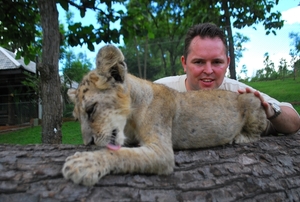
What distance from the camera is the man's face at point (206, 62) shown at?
18.3 ft

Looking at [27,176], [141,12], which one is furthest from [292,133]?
[141,12]

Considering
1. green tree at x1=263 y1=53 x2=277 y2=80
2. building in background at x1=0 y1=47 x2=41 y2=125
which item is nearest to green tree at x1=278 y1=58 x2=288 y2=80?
green tree at x1=263 y1=53 x2=277 y2=80

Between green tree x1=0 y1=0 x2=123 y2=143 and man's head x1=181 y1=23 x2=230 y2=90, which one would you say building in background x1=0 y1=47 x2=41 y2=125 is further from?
man's head x1=181 y1=23 x2=230 y2=90

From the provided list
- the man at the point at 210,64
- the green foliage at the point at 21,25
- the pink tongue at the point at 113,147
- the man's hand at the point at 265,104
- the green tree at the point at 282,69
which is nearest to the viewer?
the pink tongue at the point at 113,147

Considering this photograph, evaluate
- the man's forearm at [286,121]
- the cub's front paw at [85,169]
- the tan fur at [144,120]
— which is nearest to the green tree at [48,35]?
the tan fur at [144,120]

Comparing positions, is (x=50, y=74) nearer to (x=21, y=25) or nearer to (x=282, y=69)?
(x=21, y=25)

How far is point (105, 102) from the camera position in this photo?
352 centimetres

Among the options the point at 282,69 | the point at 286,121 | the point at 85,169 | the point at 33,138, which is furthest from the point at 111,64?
the point at 282,69

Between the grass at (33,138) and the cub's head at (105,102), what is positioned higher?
the cub's head at (105,102)

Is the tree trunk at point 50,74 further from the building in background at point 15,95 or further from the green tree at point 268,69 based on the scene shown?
the green tree at point 268,69

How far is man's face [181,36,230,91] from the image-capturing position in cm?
559

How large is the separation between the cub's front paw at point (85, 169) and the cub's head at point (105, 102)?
0.40m

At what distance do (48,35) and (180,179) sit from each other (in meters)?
4.14

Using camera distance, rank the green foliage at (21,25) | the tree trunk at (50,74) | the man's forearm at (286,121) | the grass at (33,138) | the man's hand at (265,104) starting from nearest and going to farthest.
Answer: the man's hand at (265,104) → the man's forearm at (286,121) → the tree trunk at (50,74) → the green foliage at (21,25) → the grass at (33,138)
